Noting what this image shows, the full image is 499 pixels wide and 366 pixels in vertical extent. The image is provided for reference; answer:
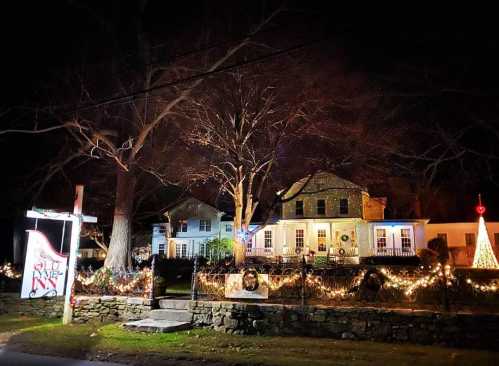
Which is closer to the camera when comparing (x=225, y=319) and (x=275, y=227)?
(x=225, y=319)

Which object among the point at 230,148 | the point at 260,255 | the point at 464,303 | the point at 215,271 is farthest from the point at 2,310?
the point at 260,255

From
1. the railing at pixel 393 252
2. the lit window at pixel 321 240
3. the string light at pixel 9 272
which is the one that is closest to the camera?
the string light at pixel 9 272

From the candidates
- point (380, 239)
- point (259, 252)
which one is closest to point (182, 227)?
point (259, 252)

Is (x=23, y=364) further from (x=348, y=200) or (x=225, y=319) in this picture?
(x=348, y=200)

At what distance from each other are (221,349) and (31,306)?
9.57 m

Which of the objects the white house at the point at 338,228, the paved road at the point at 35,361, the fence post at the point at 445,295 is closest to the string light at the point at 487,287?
the fence post at the point at 445,295

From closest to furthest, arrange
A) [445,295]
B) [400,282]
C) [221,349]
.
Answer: [221,349], [445,295], [400,282]

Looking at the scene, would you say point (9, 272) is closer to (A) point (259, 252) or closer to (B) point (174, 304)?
(B) point (174, 304)

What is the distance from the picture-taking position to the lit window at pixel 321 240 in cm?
3669

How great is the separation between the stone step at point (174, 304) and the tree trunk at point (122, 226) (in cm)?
420

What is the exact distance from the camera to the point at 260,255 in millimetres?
37906

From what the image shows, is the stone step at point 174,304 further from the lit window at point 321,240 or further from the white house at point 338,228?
the lit window at point 321,240

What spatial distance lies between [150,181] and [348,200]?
1575 cm

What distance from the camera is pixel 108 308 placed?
47.1ft
